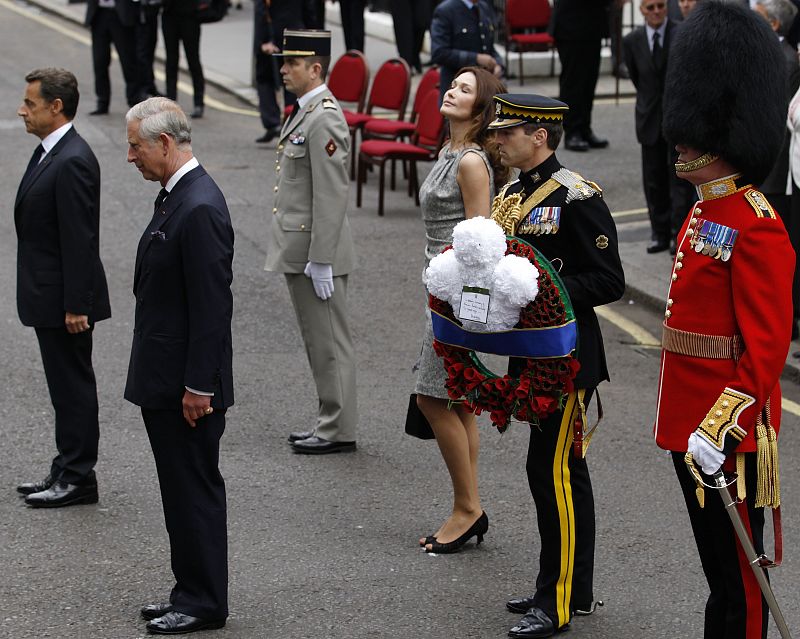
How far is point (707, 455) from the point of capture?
419 centimetres

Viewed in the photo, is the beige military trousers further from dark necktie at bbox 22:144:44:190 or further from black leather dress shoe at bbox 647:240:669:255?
black leather dress shoe at bbox 647:240:669:255

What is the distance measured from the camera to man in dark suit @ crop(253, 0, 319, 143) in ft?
47.5

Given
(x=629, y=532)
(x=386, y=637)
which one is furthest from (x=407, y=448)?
(x=386, y=637)

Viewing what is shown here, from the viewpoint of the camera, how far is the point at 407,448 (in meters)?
7.21

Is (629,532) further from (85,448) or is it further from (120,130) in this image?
(120,130)

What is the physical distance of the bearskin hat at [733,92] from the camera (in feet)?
14.2

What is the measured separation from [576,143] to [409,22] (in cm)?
340

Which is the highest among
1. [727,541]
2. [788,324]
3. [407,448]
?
[788,324]

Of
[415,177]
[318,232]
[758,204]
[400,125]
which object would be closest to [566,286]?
[758,204]

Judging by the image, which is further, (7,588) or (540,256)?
(7,588)

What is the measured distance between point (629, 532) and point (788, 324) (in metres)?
2.12

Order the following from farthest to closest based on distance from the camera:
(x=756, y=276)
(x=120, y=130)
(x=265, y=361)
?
(x=120, y=130) → (x=265, y=361) → (x=756, y=276)

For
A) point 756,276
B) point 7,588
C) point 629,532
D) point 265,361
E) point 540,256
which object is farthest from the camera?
point 265,361

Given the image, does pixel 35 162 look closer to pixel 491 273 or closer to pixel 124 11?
pixel 491 273
